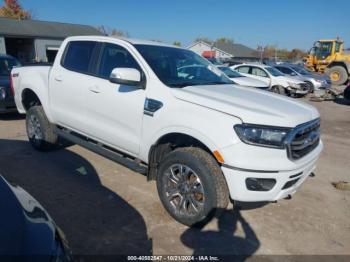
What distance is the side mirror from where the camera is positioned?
3.34 metres

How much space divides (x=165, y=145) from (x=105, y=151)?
1.01 m

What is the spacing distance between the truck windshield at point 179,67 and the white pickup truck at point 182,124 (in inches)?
0.7

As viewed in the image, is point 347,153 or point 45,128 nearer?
point 45,128

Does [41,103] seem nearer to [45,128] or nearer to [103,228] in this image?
[45,128]

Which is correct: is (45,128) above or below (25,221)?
below

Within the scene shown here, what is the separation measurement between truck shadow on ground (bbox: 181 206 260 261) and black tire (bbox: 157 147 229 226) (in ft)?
0.43

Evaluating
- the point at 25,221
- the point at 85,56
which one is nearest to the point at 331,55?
the point at 85,56

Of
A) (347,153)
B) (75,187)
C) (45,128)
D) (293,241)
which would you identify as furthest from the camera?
(347,153)

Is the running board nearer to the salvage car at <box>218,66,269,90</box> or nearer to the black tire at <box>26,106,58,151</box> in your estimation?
the black tire at <box>26,106,58,151</box>

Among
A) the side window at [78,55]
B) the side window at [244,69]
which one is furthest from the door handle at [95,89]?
the side window at [244,69]

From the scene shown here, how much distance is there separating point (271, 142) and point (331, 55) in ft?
83.5

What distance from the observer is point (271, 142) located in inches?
113

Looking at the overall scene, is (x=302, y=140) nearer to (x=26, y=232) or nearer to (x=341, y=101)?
(x=26, y=232)

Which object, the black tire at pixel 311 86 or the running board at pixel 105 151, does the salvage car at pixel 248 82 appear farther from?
the black tire at pixel 311 86
